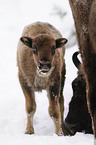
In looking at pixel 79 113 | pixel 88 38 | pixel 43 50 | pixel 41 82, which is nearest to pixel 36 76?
pixel 41 82

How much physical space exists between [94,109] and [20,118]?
3.43 m

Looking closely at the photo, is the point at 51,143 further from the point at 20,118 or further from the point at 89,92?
the point at 20,118

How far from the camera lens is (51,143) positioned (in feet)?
8.39

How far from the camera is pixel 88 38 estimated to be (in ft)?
7.49

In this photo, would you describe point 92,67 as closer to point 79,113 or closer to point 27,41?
point 27,41

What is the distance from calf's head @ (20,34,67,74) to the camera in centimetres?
363

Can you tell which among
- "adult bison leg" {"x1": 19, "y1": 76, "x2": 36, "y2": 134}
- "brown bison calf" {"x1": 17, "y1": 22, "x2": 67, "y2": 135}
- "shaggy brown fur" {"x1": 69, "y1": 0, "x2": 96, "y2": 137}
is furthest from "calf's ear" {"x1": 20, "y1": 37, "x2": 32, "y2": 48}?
"shaggy brown fur" {"x1": 69, "y1": 0, "x2": 96, "y2": 137}

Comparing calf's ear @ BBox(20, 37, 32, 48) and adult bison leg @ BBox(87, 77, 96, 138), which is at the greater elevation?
calf's ear @ BBox(20, 37, 32, 48)

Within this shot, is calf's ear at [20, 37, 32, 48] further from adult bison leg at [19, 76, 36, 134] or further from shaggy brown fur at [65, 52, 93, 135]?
shaggy brown fur at [65, 52, 93, 135]

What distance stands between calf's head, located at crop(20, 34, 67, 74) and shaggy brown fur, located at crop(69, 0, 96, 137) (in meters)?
1.31

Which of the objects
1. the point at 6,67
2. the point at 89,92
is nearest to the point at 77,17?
the point at 89,92

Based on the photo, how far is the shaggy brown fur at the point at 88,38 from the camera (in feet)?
7.22

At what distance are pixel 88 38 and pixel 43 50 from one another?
157cm

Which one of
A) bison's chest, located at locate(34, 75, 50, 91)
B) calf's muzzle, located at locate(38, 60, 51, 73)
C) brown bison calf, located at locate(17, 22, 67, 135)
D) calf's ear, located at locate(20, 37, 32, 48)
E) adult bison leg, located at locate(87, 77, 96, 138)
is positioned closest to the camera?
adult bison leg, located at locate(87, 77, 96, 138)
